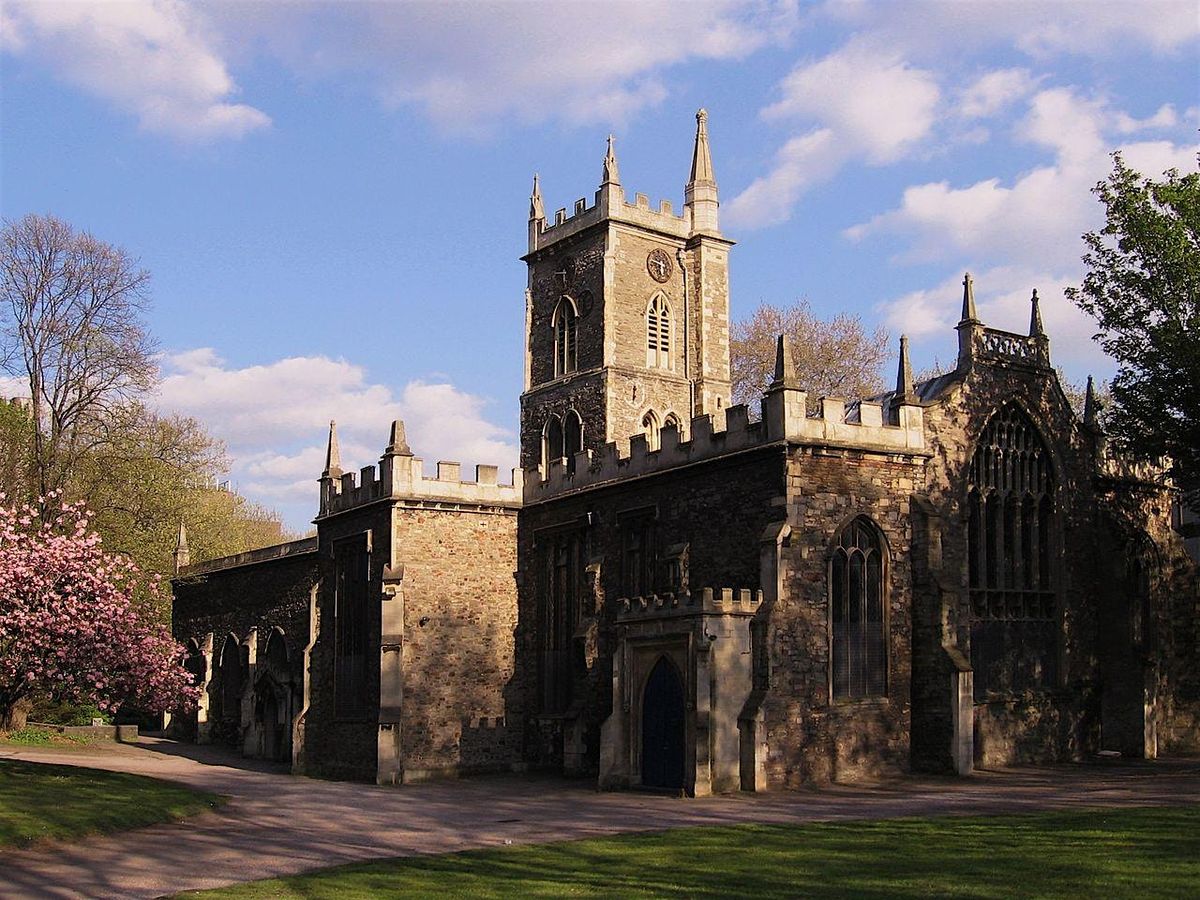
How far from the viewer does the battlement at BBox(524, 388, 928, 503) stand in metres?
26.9

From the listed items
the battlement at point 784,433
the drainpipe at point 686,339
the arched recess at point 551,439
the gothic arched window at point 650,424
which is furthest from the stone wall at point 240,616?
the battlement at point 784,433

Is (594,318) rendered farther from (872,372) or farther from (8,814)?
(8,814)

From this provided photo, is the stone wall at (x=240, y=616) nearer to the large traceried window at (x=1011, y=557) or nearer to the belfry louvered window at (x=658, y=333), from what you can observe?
the belfry louvered window at (x=658, y=333)

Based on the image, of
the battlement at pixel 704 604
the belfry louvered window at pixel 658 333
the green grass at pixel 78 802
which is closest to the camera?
the green grass at pixel 78 802

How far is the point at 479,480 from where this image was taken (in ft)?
117

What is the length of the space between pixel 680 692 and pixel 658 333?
2199 centimetres

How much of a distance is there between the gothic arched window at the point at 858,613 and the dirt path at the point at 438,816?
2210mm

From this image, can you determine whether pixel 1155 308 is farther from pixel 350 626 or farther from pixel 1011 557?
pixel 350 626

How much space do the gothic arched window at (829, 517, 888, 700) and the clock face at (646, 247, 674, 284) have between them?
822 inches

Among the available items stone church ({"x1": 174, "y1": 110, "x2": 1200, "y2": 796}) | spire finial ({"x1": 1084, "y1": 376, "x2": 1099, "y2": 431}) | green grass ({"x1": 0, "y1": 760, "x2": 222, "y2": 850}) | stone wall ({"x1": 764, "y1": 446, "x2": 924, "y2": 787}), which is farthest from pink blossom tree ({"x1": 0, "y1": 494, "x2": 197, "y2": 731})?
spire finial ({"x1": 1084, "y1": 376, "x2": 1099, "y2": 431})

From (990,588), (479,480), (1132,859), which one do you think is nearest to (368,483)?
(479,480)

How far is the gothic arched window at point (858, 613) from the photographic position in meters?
27.2

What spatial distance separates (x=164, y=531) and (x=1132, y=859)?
37.4 meters

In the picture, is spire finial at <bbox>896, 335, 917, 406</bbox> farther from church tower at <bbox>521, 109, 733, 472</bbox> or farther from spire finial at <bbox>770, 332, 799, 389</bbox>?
church tower at <bbox>521, 109, 733, 472</bbox>
